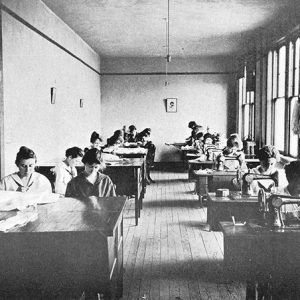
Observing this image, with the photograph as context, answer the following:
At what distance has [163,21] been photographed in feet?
28.5

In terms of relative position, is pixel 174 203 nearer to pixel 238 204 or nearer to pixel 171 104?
pixel 238 204

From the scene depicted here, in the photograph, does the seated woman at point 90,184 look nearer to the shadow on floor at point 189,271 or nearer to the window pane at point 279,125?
the shadow on floor at point 189,271

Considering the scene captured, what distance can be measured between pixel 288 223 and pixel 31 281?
1805mm

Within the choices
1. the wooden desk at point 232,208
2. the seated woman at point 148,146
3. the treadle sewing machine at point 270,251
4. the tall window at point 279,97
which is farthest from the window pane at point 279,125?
the treadle sewing machine at point 270,251

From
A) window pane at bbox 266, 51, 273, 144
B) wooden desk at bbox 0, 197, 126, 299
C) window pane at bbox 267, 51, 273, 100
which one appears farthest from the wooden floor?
window pane at bbox 267, 51, 273, 100

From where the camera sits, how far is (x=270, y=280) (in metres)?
3.01

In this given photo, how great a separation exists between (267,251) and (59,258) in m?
Result: 1.38

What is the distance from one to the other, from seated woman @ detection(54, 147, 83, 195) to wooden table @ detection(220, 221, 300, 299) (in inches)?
110

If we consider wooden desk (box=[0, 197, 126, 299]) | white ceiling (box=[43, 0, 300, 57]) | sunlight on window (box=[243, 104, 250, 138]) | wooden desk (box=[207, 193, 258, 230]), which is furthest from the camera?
sunlight on window (box=[243, 104, 250, 138])

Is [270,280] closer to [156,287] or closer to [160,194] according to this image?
[156,287]

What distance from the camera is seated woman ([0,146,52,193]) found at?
4281 mm

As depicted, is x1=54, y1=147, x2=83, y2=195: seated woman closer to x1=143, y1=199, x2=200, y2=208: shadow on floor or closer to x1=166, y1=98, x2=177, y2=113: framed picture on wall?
x1=143, y1=199, x2=200, y2=208: shadow on floor

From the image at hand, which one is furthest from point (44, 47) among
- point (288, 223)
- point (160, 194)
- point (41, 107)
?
point (288, 223)

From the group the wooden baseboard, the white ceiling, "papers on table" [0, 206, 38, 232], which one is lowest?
the wooden baseboard
